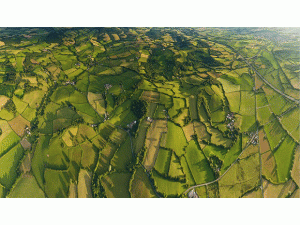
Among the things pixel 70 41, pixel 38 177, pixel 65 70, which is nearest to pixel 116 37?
pixel 70 41

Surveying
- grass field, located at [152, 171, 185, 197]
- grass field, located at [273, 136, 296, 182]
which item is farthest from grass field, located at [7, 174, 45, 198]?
grass field, located at [273, 136, 296, 182]

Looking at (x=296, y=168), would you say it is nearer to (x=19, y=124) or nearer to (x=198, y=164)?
(x=198, y=164)

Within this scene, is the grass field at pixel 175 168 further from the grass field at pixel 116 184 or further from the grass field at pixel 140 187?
the grass field at pixel 116 184

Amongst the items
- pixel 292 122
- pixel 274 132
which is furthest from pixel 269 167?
pixel 292 122

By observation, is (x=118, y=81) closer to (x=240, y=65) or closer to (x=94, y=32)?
(x=94, y=32)

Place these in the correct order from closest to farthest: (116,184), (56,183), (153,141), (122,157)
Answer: (116,184), (56,183), (122,157), (153,141)

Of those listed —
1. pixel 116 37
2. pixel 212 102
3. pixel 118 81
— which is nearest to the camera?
pixel 212 102

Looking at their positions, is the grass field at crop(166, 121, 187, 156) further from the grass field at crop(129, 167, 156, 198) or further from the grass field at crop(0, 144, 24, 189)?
the grass field at crop(0, 144, 24, 189)

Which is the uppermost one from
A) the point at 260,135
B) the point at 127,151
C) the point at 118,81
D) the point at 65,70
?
the point at 65,70
